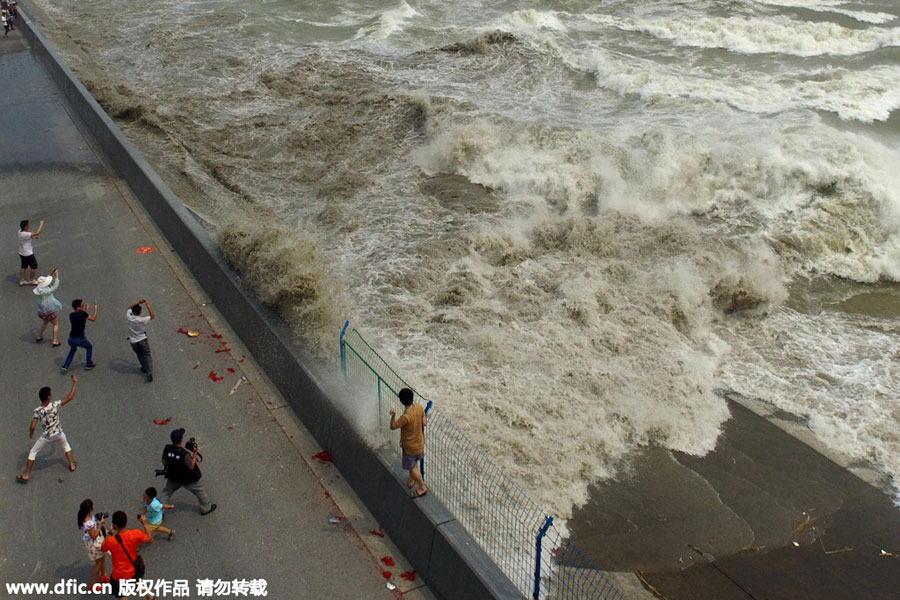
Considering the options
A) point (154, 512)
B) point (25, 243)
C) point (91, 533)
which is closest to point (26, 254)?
point (25, 243)

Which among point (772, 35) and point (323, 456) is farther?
point (772, 35)

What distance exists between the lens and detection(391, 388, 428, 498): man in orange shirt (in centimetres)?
799

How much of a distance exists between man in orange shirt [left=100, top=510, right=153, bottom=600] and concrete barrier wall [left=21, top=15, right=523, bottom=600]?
2.40 meters

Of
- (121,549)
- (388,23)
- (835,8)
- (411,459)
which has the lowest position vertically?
(121,549)

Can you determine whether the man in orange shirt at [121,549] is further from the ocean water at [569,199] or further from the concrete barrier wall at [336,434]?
the ocean water at [569,199]

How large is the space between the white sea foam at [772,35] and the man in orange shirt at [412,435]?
23.0 metres

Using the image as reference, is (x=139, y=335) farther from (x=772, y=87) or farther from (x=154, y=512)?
(x=772, y=87)

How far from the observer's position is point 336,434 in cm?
938

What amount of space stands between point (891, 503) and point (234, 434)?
8.19m

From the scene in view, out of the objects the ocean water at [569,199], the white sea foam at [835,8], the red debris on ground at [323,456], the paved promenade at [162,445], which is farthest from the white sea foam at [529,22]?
the red debris on ground at [323,456]

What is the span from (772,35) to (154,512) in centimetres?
2595

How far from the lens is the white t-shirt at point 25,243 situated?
496 inches

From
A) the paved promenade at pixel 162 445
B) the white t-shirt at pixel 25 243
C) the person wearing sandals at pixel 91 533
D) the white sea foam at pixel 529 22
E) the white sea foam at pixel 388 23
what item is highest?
the white sea foam at pixel 529 22

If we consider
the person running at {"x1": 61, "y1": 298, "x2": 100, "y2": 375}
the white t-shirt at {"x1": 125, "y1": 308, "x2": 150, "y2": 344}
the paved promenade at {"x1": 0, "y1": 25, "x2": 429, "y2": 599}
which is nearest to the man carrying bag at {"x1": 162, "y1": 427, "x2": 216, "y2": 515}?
the paved promenade at {"x1": 0, "y1": 25, "x2": 429, "y2": 599}
